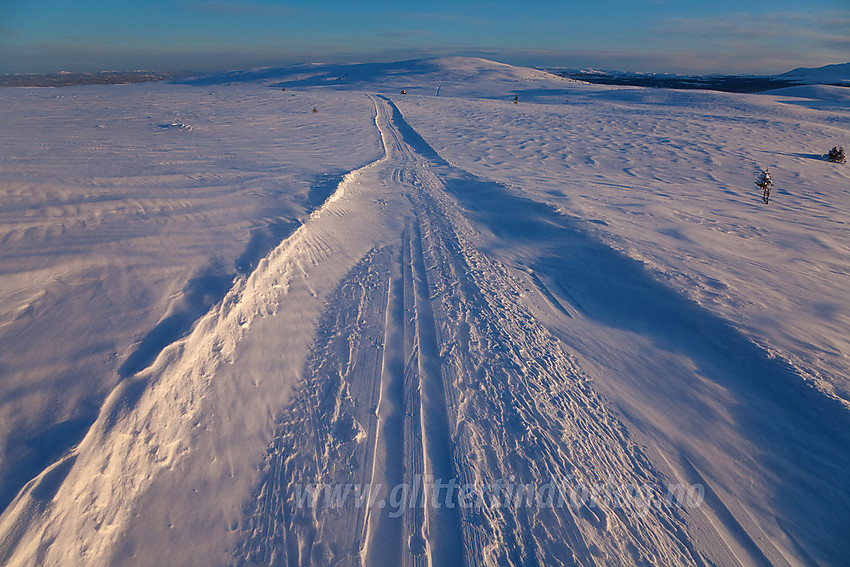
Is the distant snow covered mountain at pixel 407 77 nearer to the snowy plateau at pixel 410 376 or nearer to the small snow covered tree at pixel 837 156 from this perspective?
the small snow covered tree at pixel 837 156

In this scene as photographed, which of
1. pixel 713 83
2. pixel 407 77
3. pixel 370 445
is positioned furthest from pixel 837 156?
pixel 713 83

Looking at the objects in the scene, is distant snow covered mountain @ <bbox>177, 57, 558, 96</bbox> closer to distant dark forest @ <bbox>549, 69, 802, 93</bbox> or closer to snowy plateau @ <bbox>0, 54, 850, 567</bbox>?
distant dark forest @ <bbox>549, 69, 802, 93</bbox>

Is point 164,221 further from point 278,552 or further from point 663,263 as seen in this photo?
point 663,263

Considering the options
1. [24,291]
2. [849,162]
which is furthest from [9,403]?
[849,162]

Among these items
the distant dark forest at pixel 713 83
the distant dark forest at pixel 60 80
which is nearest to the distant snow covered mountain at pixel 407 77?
the distant dark forest at pixel 60 80

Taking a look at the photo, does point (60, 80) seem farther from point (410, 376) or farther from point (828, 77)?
point (828, 77)

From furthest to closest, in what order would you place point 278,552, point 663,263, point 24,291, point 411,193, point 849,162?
point 849,162 < point 411,193 < point 663,263 < point 24,291 < point 278,552
